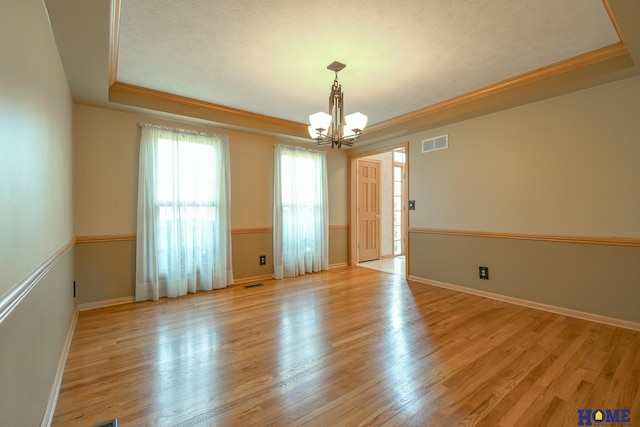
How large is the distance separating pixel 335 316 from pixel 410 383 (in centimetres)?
126

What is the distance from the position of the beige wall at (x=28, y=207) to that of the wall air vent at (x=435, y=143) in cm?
415

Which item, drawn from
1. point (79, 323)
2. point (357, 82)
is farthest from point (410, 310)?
point (79, 323)

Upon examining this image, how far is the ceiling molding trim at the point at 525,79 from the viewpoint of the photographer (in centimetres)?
253

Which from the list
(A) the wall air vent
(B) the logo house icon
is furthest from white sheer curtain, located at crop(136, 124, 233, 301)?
(B) the logo house icon

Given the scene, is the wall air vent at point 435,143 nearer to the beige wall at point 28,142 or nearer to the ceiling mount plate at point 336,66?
the ceiling mount plate at point 336,66

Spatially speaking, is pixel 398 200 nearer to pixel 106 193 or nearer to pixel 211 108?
pixel 211 108

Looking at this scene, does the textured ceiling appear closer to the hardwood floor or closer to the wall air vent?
the wall air vent

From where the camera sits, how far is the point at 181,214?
12.5 ft

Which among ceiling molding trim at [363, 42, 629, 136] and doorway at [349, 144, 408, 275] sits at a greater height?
ceiling molding trim at [363, 42, 629, 136]

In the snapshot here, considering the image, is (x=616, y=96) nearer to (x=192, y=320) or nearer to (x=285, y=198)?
(x=285, y=198)

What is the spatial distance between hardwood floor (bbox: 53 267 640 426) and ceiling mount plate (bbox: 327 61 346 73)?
2.47m

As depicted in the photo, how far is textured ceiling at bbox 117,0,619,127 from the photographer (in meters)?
2.01

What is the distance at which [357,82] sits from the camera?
314 cm

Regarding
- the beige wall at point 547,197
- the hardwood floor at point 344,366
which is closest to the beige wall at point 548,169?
the beige wall at point 547,197
